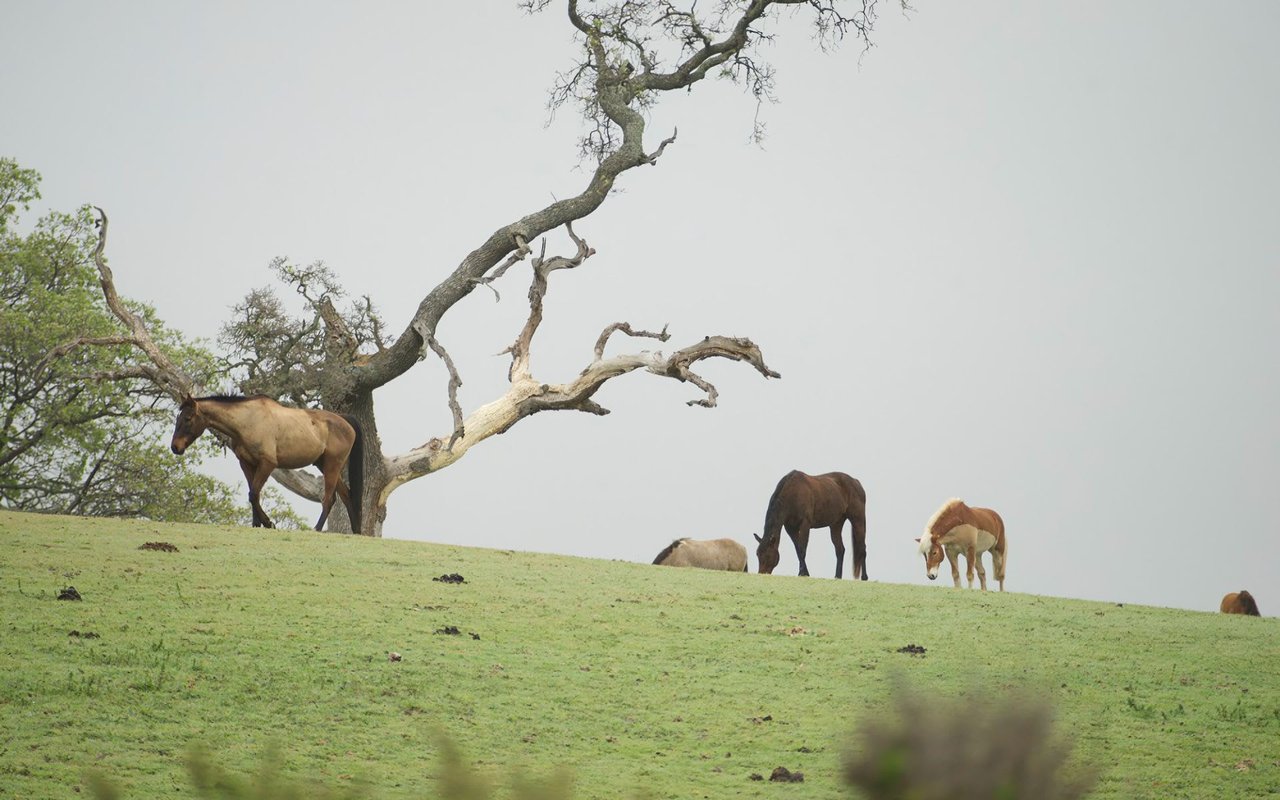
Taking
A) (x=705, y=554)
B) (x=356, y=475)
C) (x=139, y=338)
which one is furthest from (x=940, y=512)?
(x=139, y=338)

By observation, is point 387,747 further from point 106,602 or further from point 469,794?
point 469,794

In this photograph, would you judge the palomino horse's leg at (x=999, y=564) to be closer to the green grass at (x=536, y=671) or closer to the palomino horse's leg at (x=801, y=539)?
the palomino horse's leg at (x=801, y=539)

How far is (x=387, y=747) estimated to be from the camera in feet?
27.7

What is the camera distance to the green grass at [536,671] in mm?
8305

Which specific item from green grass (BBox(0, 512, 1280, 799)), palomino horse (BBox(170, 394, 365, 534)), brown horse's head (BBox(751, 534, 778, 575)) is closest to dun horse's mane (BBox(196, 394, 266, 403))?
palomino horse (BBox(170, 394, 365, 534))

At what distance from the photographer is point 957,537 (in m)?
20.6

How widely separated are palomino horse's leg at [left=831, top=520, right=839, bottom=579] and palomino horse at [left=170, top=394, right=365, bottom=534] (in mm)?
8686

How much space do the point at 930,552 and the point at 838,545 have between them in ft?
10.4

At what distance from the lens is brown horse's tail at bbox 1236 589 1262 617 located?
Answer: 21625 mm

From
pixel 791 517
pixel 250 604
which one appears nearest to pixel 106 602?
pixel 250 604

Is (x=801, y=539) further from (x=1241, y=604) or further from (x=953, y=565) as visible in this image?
(x=1241, y=604)

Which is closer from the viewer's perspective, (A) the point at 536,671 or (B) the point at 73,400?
(A) the point at 536,671

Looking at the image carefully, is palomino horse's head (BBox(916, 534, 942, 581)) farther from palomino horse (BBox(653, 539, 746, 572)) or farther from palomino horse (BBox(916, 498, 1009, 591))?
palomino horse (BBox(653, 539, 746, 572))

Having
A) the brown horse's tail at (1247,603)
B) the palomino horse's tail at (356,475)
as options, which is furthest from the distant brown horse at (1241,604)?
the palomino horse's tail at (356,475)
